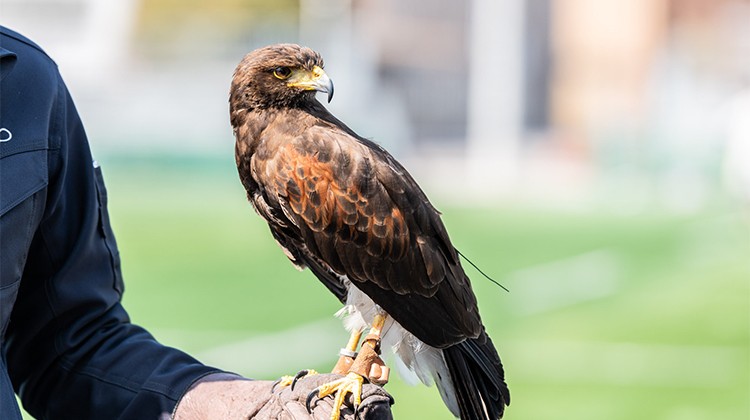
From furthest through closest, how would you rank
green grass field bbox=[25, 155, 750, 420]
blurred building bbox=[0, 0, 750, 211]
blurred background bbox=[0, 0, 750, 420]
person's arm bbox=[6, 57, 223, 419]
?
blurred building bbox=[0, 0, 750, 211] < blurred background bbox=[0, 0, 750, 420] < green grass field bbox=[25, 155, 750, 420] < person's arm bbox=[6, 57, 223, 419]

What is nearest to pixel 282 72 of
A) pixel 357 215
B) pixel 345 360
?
pixel 357 215

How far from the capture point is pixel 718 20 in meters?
34.1

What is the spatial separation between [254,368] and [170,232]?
8378 mm

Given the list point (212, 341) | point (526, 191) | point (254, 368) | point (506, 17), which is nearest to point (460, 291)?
point (254, 368)

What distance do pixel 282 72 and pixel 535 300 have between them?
30.3 feet

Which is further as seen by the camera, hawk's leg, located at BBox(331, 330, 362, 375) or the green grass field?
the green grass field

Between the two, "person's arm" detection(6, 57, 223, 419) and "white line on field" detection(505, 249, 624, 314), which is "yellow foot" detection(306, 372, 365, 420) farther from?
"white line on field" detection(505, 249, 624, 314)

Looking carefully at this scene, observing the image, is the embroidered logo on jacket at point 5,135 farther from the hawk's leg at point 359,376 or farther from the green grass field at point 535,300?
the green grass field at point 535,300

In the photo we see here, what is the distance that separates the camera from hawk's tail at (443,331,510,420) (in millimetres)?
3010

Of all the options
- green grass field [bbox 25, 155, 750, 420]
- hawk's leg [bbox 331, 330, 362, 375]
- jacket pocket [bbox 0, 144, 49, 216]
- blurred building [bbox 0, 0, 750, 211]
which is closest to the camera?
jacket pocket [bbox 0, 144, 49, 216]

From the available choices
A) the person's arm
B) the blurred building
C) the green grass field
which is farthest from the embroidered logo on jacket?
the blurred building

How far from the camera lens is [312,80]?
120 inches

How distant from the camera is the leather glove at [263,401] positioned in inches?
101

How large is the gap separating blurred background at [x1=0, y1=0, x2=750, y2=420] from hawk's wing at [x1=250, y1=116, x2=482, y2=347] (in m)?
4.07
